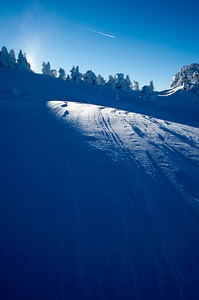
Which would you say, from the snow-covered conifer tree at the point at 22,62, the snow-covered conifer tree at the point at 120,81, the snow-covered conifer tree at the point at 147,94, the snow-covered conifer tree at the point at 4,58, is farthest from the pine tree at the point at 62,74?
the snow-covered conifer tree at the point at 147,94

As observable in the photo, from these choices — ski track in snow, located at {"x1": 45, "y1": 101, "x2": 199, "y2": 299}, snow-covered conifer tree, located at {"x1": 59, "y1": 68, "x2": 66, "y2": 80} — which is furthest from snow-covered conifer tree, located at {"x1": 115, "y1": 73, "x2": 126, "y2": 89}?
ski track in snow, located at {"x1": 45, "y1": 101, "x2": 199, "y2": 299}

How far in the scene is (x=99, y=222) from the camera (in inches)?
156

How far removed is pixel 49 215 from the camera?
4012mm

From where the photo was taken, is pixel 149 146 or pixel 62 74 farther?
pixel 62 74

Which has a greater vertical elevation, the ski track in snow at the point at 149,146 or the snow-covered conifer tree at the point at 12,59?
the snow-covered conifer tree at the point at 12,59

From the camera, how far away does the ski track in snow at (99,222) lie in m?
3.00

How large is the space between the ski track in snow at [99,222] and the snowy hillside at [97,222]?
0.05ft

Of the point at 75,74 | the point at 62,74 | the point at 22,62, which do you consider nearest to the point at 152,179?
the point at 75,74

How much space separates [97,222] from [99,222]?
4 centimetres

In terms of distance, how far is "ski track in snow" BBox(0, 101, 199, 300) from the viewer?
3004mm

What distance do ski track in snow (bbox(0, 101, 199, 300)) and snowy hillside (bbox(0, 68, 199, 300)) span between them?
2cm

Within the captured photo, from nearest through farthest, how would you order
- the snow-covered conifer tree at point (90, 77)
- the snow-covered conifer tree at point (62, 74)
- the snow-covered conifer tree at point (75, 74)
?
the snow-covered conifer tree at point (75, 74)
the snow-covered conifer tree at point (90, 77)
the snow-covered conifer tree at point (62, 74)

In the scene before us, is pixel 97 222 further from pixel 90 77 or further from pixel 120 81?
pixel 90 77

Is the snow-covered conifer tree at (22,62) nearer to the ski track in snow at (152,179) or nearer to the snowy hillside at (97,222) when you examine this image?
the ski track in snow at (152,179)
